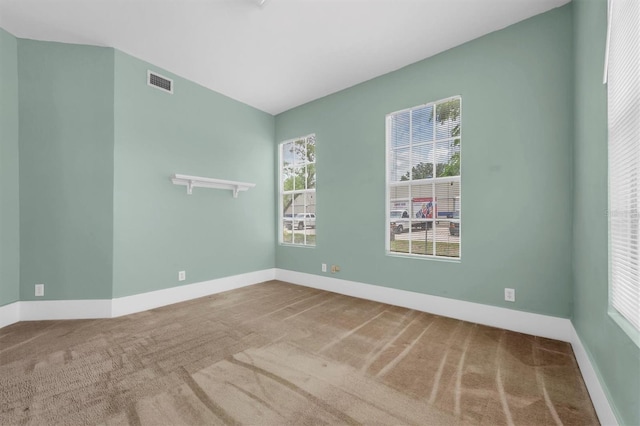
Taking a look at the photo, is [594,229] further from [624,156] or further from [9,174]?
[9,174]

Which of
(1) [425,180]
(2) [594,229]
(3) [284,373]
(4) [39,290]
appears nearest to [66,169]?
(4) [39,290]

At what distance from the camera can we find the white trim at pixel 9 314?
8.73 feet

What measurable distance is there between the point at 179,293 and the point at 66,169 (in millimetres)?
1947

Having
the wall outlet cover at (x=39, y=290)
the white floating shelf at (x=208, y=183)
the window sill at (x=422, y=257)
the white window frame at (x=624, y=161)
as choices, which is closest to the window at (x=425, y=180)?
the window sill at (x=422, y=257)

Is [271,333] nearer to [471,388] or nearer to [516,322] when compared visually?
[471,388]

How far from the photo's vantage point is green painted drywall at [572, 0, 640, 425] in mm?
1172

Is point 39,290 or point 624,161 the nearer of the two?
point 624,161

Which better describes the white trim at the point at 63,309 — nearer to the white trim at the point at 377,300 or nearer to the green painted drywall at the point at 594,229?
the white trim at the point at 377,300

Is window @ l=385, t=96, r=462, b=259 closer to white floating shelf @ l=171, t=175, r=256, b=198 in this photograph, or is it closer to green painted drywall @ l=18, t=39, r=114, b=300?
white floating shelf @ l=171, t=175, r=256, b=198

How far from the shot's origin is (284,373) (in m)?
1.87

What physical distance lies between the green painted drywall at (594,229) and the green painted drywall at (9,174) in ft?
15.9

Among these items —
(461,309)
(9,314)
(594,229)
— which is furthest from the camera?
(461,309)

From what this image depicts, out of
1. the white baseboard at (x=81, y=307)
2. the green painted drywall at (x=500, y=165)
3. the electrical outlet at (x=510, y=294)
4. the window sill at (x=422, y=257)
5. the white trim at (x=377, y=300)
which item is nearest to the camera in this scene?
the white trim at (x=377, y=300)

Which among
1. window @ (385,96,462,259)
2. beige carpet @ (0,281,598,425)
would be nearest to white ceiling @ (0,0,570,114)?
window @ (385,96,462,259)
